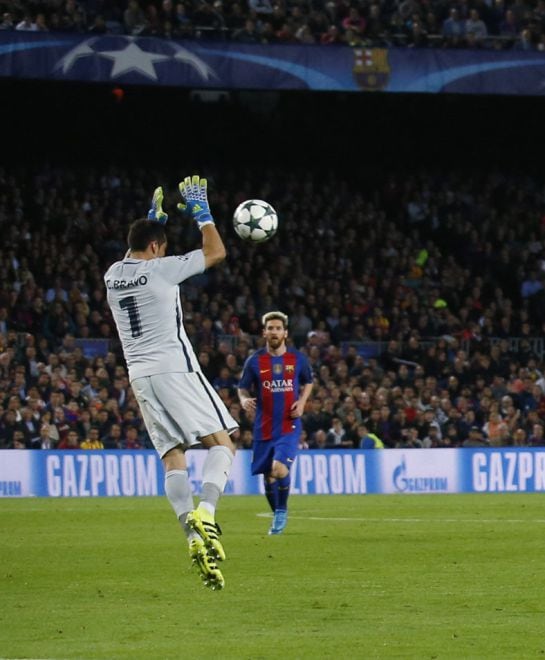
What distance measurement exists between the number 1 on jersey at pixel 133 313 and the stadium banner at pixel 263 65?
17754mm

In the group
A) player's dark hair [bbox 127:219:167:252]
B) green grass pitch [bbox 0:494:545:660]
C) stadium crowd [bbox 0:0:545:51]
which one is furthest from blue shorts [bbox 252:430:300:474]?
stadium crowd [bbox 0:0:545:51]

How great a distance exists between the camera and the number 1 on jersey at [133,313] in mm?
9469

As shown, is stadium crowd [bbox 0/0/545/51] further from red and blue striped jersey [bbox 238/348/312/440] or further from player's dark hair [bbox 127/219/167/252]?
player's dark hair [bbox 127/219/167/252]

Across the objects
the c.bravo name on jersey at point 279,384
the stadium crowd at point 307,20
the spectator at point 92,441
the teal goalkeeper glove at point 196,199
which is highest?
the stadium crowd at point 307,20

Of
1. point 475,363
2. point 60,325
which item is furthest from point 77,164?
point 475,363

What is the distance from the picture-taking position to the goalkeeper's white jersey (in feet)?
30.8

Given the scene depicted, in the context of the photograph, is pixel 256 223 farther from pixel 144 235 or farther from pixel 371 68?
pixel 371 68

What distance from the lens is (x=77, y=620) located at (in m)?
8.19

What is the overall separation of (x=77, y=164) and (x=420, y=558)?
22179mm

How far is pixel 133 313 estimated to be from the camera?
9.51 metres

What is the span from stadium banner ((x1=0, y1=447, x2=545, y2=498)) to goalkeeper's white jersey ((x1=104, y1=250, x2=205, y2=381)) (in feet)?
40.2

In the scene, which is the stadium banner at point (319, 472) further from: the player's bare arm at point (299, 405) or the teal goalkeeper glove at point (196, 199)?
the teal goalkeeper glove at point (196, 199)

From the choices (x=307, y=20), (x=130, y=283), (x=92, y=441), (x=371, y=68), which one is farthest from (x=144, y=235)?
(x=307, y=20)

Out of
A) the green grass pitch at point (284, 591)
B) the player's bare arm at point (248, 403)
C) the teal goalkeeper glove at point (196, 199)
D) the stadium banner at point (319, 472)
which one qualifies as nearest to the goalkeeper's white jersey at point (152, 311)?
the teal goalkeeper glove at point (196, 199)
